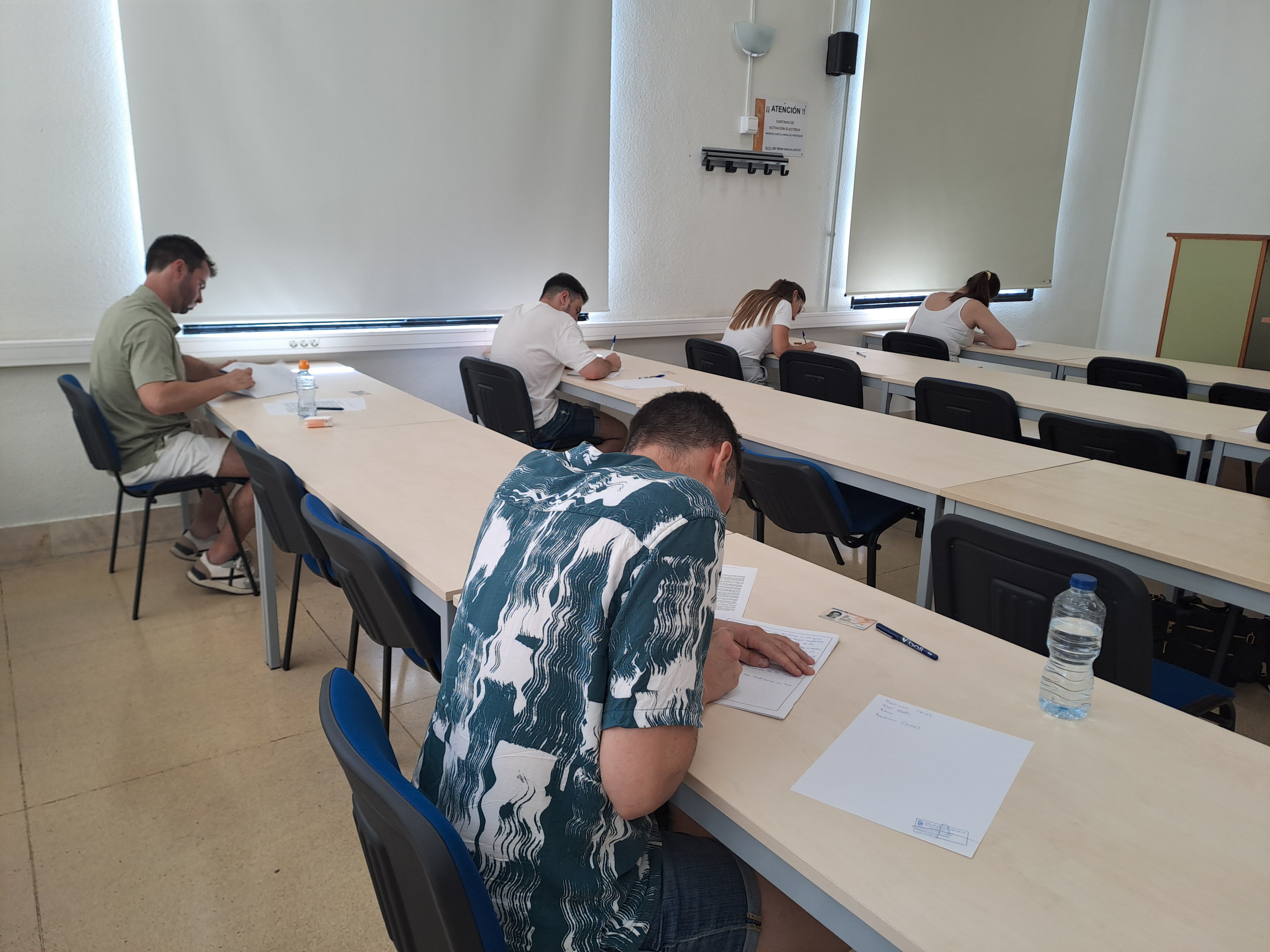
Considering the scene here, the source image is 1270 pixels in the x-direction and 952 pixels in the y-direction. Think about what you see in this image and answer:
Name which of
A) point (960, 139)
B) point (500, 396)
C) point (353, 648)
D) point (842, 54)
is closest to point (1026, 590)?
point (353, 648)

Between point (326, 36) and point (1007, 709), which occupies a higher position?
point (326, 36)

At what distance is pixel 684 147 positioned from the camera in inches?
213

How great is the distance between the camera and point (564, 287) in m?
4.24

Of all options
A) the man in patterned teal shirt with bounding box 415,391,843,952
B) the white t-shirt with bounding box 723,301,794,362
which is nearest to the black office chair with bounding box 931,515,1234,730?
the man in patterned teal shirt with bounding box 415,391,843,952

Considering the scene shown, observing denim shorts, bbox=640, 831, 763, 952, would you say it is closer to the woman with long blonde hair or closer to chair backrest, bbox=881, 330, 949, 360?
the woman with long blonde hair

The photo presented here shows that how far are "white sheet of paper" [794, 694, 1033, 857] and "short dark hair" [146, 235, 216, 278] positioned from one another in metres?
3.13

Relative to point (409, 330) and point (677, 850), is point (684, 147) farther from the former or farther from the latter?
point (677, 850)

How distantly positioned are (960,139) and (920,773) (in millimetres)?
6538

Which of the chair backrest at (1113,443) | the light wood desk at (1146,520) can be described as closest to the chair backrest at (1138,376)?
the chair backrest at (1113,443)

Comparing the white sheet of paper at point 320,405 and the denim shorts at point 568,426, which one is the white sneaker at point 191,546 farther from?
the denim shorts at point 568,426

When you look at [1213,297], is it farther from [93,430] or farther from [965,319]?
[93,430]

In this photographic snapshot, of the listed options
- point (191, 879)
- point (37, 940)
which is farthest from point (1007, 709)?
point (37, 940)

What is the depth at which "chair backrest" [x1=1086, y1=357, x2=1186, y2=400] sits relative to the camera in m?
4.37

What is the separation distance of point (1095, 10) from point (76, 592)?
842 centimetres
